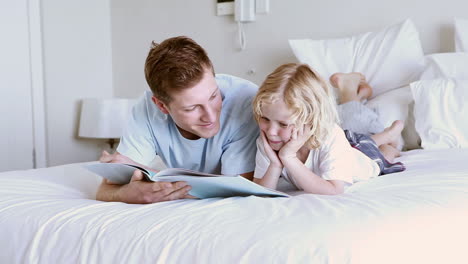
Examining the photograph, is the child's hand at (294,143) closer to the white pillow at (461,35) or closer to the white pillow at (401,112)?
the white pillow at (401,112)

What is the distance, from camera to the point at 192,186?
1.33 meters

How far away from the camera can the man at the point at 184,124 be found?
4.82 feet

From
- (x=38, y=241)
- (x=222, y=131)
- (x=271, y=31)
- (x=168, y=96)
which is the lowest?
(x=38, y=241)

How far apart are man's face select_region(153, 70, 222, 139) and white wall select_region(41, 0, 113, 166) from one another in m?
2.37

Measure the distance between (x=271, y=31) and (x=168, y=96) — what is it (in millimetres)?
1927

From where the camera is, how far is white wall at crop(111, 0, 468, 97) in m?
2.83

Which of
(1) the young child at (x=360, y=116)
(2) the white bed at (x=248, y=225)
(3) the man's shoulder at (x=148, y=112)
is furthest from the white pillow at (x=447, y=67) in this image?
(3) the man's shoulder at (x=148, y=112)

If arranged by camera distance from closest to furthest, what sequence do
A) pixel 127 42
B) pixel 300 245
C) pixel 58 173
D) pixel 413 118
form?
pixel 300 245 < pixel 58 173 < pixel 413 118 < pixel 127 42

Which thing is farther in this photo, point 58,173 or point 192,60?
point 58,173

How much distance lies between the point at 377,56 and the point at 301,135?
136 cm

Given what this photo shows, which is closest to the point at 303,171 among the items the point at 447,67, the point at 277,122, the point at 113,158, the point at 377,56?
the point at 277,122

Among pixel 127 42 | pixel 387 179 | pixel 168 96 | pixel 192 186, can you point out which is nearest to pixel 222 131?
pixel 168 96

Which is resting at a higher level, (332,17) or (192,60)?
(332,17)

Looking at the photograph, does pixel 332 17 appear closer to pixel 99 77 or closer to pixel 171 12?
pixel 171 12
